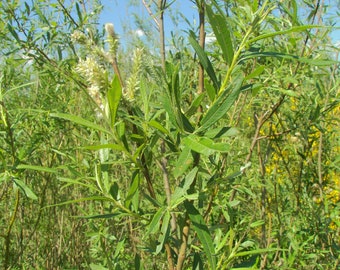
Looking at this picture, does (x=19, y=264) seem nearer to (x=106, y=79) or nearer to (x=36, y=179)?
(x=36, y=179)

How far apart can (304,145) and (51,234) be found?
4.83 ft

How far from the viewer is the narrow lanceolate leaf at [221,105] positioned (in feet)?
2.01

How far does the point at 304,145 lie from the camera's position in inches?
62.6

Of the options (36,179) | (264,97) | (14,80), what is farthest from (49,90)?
(264,97)

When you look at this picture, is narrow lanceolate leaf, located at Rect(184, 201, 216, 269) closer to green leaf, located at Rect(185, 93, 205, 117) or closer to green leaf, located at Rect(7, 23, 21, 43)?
green leaf, located at Rect(185, 93, 205, 117)

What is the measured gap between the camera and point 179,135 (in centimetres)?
72

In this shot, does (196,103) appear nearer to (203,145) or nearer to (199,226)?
(203,145)

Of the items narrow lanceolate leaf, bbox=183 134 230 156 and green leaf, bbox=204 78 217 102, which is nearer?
narrow lanceolate leaf, bbox=183 134 230 156

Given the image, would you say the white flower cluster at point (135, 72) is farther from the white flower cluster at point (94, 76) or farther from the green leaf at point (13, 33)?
the green leaf at point (13, 33)

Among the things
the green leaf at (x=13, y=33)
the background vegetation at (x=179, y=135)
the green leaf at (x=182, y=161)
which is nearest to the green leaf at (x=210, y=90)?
the background vegetation at (x=179, y=135)

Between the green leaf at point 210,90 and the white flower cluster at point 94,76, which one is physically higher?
the white flower cluster at point 94,76

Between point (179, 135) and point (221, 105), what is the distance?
0.13 meters

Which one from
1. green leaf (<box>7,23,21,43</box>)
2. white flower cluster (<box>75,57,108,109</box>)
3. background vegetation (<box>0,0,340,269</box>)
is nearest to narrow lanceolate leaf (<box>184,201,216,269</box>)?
background vegetation (<box>0,0,340,269</box>)

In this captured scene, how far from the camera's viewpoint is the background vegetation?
2.15 ft
